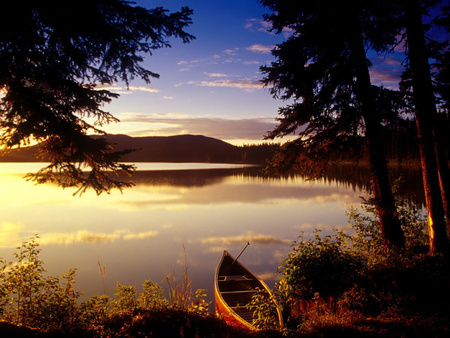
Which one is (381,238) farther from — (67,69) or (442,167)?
(67,69)

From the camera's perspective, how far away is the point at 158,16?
6473 millimetres

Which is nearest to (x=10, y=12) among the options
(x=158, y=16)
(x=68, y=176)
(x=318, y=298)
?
(x=158, y=16)

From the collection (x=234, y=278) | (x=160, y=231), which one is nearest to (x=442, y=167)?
(x=234, y=278)

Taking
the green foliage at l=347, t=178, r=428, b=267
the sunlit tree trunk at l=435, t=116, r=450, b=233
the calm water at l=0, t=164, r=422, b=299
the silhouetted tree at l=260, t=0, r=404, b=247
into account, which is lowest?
the calm water at l=0, t=164, r=422, b=299

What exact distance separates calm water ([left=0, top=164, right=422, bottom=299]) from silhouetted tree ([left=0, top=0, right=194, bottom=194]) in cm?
578

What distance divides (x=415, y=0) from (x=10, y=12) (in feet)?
31.9

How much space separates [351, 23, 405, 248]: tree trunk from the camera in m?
8.33

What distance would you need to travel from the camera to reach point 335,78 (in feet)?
30.1

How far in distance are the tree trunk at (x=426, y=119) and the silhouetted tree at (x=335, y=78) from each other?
62 centimetres

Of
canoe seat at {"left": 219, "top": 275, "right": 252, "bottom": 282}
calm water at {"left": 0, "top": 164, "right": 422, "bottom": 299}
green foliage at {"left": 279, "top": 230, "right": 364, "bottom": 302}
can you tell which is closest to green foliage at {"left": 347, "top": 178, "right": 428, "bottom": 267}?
green foliage at {"left": 279, "top": 230, "right": 364, "bottom": 302}

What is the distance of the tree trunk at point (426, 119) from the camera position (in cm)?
800

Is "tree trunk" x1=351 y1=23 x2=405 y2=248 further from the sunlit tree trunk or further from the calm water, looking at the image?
the calm water

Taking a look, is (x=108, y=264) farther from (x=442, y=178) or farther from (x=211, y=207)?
(x=211, y=207)

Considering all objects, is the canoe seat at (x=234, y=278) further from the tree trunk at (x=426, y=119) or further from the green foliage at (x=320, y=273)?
the tree trunk at (x=426, y=119)
